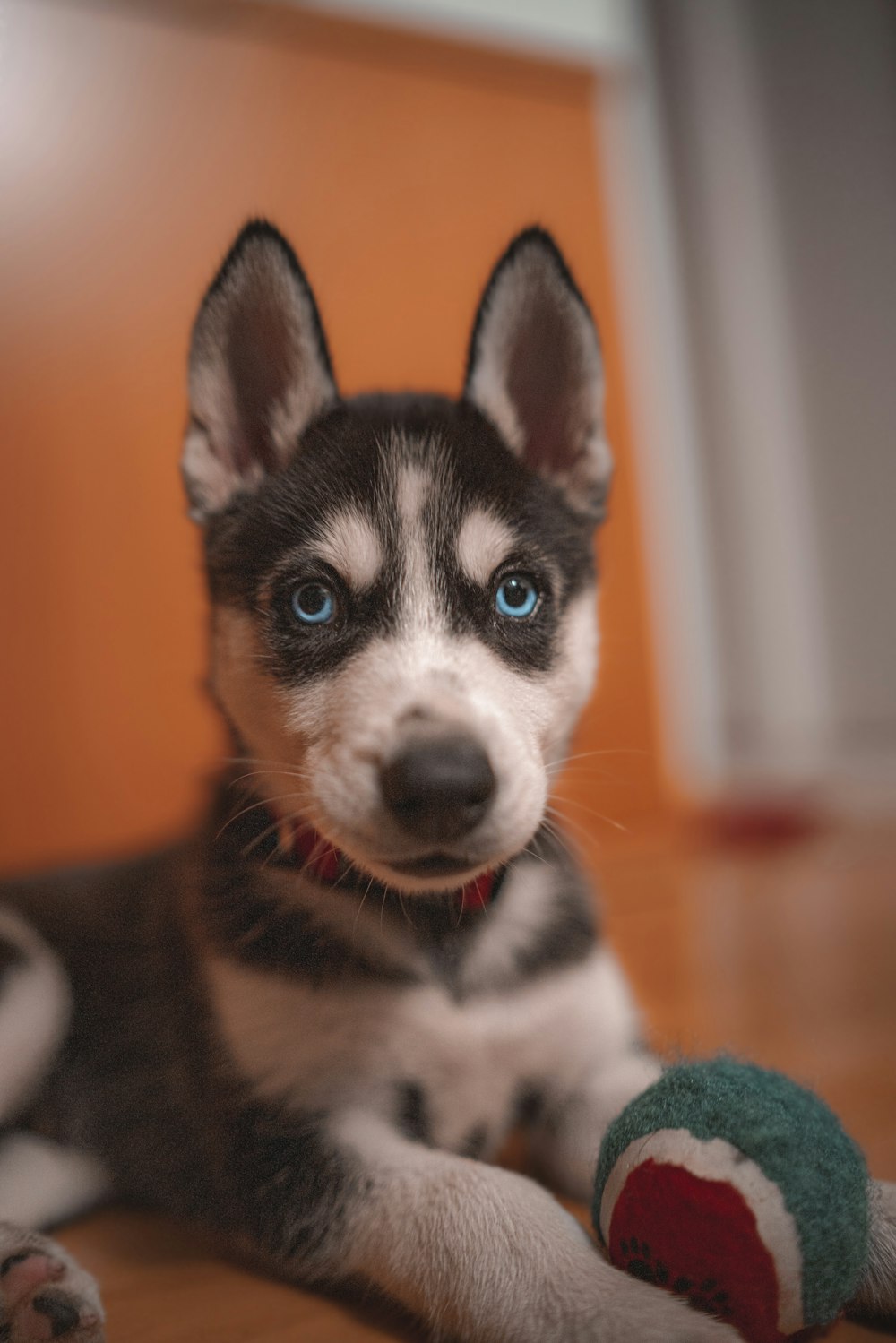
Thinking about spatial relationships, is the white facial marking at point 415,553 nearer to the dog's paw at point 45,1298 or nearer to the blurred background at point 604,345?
the blurred background at point 604,345

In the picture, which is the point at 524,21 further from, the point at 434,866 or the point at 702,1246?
the point at 702,1246

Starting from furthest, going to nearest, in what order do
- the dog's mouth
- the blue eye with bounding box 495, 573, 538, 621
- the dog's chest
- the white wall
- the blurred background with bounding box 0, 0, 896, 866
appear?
1. the white wall
2. the blurred background with bounding box 0, 0, 896, 866
3. the blue eye with bounding box 495, 573, 538, 621
4. the dog's chest
5. the dog's mouth

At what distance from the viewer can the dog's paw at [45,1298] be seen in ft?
4.15

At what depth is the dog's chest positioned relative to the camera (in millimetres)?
1530

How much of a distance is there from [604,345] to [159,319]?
60.6 inches

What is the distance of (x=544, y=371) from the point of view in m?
1.88

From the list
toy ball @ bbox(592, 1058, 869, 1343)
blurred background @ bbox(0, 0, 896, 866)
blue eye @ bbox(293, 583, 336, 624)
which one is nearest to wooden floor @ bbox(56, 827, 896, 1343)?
toy ball @ bbox(592, 1058, 869, 1343)

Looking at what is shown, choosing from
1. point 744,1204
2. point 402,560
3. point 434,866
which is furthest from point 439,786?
point 744,1204

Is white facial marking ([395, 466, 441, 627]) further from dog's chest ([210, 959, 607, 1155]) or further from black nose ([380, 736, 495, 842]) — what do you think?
dog's chest ([210, 959, 607, 1155])

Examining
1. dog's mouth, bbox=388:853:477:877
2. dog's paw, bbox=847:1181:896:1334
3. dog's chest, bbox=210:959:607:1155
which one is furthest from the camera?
dog's chest, bbox=210:959:607:1155

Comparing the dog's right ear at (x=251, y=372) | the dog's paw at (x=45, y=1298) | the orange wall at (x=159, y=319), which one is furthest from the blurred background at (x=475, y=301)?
the dog's paw at (x=45, y=1298)

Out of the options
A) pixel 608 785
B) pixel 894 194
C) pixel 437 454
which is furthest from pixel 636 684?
pixel 894 194

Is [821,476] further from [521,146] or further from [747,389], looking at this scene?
[521,146]

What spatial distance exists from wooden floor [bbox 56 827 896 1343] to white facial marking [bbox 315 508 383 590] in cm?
91
